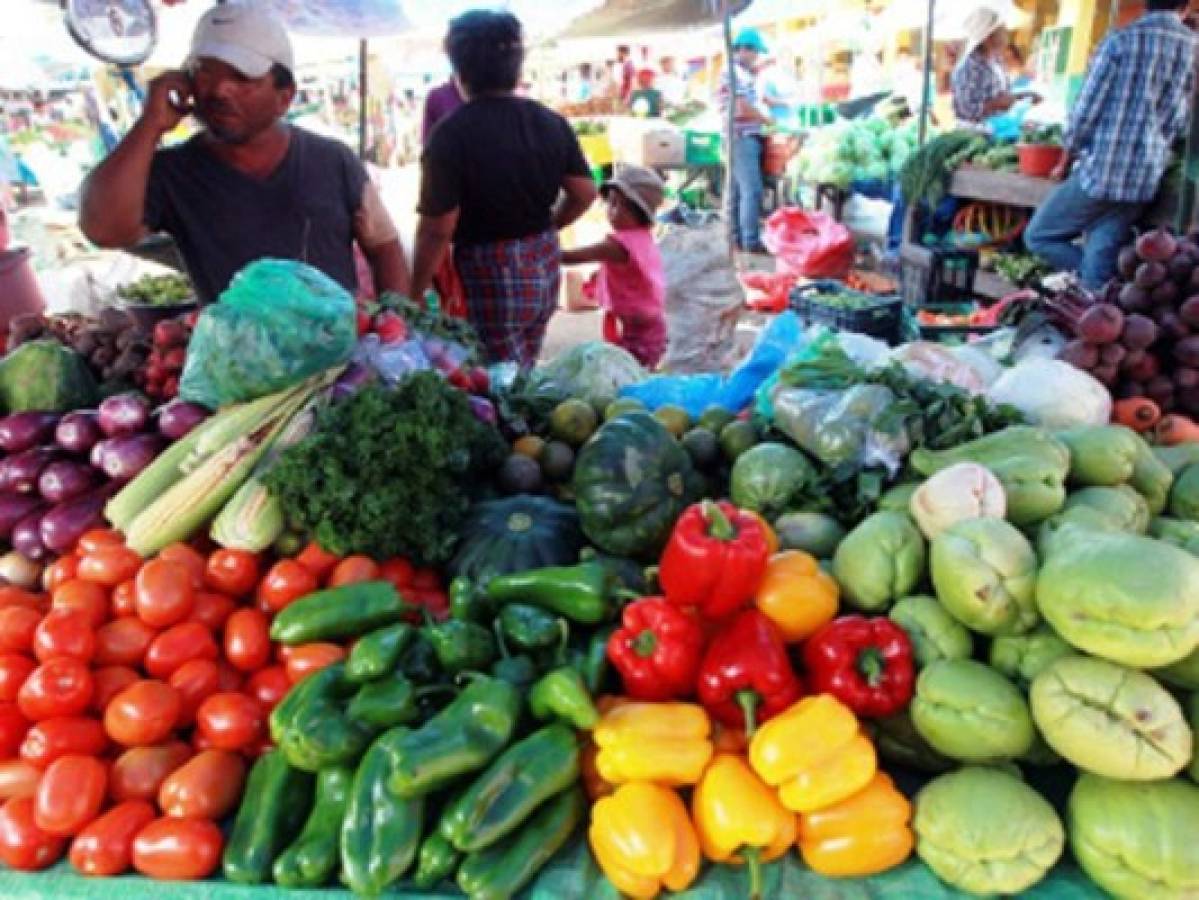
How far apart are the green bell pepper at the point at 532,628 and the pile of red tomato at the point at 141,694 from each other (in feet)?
1.16

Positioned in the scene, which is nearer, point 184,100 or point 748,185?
point 184,100

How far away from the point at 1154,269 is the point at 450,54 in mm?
3205

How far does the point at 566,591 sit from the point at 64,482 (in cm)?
137

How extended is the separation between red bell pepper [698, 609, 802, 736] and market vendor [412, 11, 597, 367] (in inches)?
107

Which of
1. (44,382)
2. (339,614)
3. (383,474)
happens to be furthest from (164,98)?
(339,614)

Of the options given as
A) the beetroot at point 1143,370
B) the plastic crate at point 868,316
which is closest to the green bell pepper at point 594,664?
the beetroot at point 1143,370

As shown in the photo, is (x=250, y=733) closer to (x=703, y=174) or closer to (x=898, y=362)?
(x=898, y=362)

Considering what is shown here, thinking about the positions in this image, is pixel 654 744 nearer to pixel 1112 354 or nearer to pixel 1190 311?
pixel 1112 354

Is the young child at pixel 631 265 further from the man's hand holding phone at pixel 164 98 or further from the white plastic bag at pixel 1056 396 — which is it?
the white plastic bag at pixel 1056 396

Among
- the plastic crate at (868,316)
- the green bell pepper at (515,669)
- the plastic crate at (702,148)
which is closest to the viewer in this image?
the green bell pepper at (515,669)

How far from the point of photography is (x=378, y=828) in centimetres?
151

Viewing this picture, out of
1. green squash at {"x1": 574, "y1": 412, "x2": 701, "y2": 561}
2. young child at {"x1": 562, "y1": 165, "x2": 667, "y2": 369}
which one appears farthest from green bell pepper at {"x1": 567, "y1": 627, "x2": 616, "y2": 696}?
young child at {"x1": 562, "y1": 165, "x2": 667, "y2": 369}

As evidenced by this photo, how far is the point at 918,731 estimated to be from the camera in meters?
1.63

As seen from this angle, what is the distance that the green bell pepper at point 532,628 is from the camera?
1794mm
